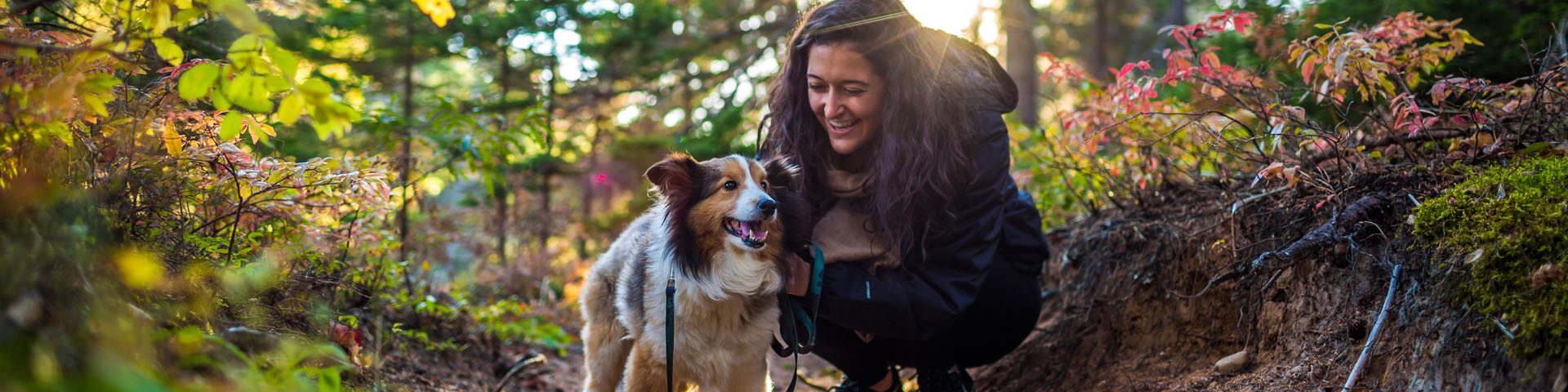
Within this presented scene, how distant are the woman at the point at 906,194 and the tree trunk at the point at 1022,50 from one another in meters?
8.47

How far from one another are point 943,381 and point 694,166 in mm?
1619

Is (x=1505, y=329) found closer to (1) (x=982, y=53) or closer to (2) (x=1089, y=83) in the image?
(1) (x=982, y=53)

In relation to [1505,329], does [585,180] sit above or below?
below

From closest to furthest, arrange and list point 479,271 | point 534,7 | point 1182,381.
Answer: point 1182,381 < point 479,271 < point 534,7

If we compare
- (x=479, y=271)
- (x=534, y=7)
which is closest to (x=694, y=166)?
(x=479, y=271)

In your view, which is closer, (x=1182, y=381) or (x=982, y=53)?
(x=1182, y=381)

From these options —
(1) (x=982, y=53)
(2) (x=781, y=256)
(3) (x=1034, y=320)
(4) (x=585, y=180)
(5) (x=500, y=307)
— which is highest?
(1) (x=982, y=53)

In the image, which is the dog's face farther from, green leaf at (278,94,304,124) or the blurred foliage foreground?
green leaf at (278,94,304,124)

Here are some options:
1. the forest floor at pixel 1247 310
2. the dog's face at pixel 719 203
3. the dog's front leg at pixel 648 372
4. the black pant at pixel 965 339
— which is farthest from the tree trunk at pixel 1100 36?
the dog's front leg at pixel 648 372

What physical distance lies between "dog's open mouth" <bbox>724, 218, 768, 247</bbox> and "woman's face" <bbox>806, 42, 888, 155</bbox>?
68cm

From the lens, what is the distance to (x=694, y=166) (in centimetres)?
329

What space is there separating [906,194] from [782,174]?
1.80 ft

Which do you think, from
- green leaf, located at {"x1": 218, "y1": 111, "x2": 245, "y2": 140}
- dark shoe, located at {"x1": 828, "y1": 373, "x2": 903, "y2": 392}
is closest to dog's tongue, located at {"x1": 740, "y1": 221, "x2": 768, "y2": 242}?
dark shoe, located at {"x1": 828, "y1": 373, "x2": 903, "y2": 392}

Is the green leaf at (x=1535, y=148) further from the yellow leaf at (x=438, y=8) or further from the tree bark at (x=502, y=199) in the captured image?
the tree bark at (x=502, y=199)
